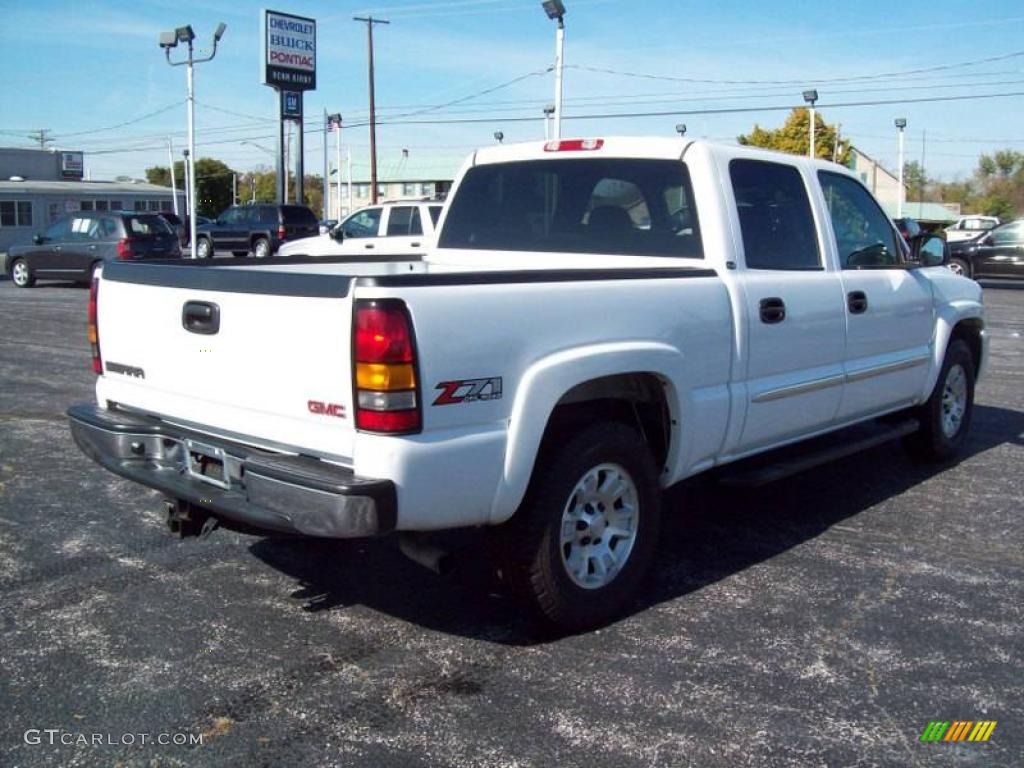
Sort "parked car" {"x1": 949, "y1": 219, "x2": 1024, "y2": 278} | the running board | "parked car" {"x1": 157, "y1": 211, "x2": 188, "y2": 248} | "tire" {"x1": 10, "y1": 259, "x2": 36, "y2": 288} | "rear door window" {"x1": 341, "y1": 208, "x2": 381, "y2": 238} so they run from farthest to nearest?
"parked car" {"x1": 157, "y1": 211, "x2": 188, "y2": 248}
"parked car" {"x1": 949, "y1": 219, "x2": 1024, "y2": 278}
"tire" {"x1": 10, "y1": 259, "x2": 36, "y2": 288}
"rear door window" {"x1": 341, "y1": 208, "x2": 381, "y2": 238}
the running board

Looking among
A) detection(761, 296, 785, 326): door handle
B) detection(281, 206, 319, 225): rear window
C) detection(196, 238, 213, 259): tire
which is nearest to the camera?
detection(761, 296, 785, 326): door handle

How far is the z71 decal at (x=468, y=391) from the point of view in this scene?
3520 millimetres

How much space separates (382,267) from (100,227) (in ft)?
58.8

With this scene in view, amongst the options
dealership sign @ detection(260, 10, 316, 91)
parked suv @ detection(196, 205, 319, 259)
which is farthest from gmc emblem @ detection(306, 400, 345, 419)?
dealership sign @ detection(260, 10, 316, 91)

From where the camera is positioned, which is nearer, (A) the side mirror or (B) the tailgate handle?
(B) the tailgate handle

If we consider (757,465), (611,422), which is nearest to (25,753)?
(611,422)

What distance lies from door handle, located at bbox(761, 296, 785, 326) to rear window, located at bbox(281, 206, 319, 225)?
1136 inches

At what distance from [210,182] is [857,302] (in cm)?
9037

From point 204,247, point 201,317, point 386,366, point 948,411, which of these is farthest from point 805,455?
point 204,247

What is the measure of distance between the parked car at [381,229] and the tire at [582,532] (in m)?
15.2

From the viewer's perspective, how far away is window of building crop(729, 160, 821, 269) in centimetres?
511

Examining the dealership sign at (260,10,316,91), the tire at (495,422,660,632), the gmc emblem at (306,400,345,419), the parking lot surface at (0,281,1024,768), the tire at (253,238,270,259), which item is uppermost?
the dealership sign at (260,10,316,91)

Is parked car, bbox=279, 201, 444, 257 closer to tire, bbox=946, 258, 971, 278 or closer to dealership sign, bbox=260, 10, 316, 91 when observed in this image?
tire, bbox=946, 258, 971, 278

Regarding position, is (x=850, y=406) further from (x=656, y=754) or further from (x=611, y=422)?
(x=656, y=754)
